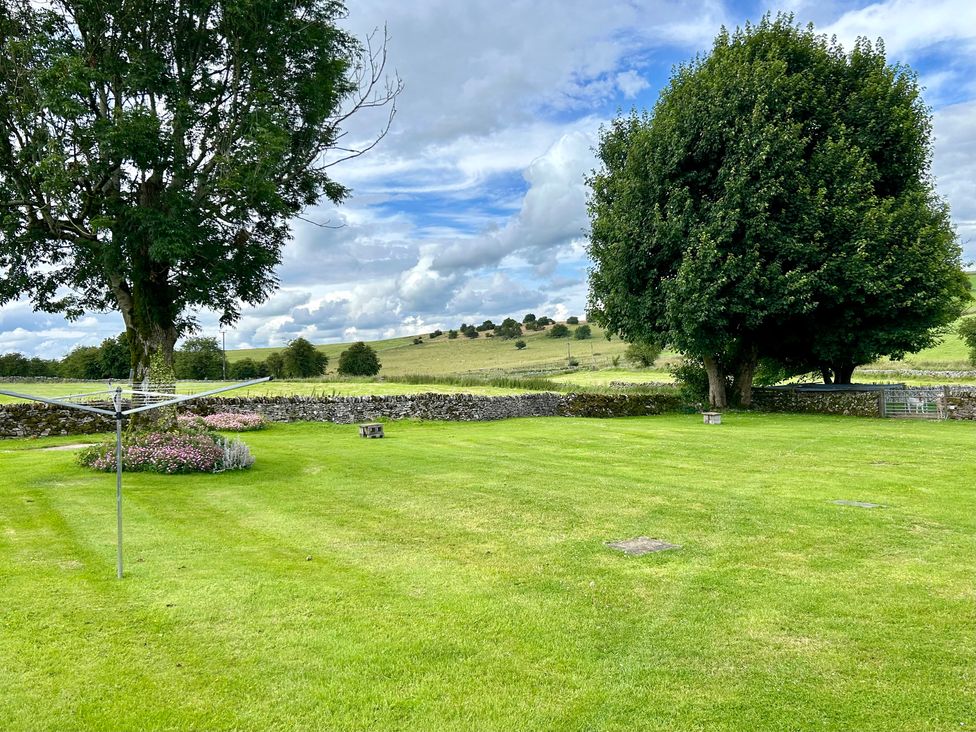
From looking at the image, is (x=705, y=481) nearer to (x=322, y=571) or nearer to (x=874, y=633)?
(x=874, y=633)

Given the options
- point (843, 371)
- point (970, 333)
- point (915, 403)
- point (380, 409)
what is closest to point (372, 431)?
point (380, 409)

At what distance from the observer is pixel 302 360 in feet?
251

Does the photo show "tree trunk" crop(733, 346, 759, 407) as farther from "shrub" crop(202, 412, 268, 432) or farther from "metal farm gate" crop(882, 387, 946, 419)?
"shrub" crop(202, 412, 268, 432)

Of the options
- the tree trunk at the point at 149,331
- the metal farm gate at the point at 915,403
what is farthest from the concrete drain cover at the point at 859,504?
the metal farm gate at the point at 915,403

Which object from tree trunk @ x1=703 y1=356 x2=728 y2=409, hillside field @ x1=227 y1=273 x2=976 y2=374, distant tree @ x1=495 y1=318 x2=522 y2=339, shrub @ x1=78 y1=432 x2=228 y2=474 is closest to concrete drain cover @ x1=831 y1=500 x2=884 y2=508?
shrub @ x1=78 y1=432 x2=228 y2=474

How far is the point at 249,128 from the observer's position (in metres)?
15.9

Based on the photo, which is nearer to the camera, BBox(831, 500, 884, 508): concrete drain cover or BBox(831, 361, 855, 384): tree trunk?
BBox(831, 500, 884, 508): concrete drain cover

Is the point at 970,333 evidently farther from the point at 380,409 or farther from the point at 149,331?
the point at 149,331

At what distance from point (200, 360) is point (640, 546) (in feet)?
269

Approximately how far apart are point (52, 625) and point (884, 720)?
6811 millimetres

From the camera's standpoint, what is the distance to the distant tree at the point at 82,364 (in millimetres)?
67625

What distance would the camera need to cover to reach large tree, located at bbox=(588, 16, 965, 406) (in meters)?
26.8

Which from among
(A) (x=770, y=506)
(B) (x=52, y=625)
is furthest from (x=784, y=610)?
(B) (x=52, y=625)

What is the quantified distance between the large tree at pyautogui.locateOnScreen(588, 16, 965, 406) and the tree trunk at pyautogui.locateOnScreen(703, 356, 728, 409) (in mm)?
1233
